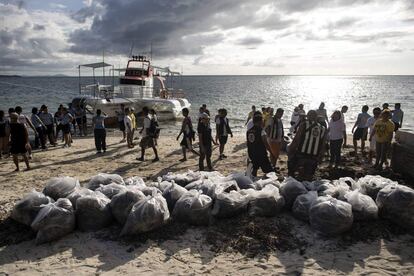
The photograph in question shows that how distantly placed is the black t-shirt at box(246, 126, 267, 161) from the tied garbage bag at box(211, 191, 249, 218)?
139 centimetres

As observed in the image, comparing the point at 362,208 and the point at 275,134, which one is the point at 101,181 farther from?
the point at 362,208

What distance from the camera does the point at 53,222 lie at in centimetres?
483

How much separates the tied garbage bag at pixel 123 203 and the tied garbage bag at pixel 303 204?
225 cm

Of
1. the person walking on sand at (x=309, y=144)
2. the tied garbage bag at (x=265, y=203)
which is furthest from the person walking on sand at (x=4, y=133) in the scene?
the person walking on sand at (x=309, y=144)

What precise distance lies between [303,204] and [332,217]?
51 centimetres

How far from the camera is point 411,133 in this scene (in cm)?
765

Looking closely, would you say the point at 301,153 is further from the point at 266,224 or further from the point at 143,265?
the point at 143,265

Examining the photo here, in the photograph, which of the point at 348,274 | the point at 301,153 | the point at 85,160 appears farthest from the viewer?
the point at 85,160

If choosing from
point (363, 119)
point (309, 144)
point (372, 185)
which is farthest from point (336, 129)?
point (372, 185)

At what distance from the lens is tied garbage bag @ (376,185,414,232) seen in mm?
4916

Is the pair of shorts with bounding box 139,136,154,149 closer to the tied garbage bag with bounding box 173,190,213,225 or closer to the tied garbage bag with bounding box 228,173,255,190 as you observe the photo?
the tied garbage bag with bounding box 228,173,255,190

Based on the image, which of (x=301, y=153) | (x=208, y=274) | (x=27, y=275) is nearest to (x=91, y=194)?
(x=27, y=275)

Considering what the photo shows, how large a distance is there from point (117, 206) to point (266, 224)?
2121mm

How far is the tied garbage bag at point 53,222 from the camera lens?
15.7 ft
